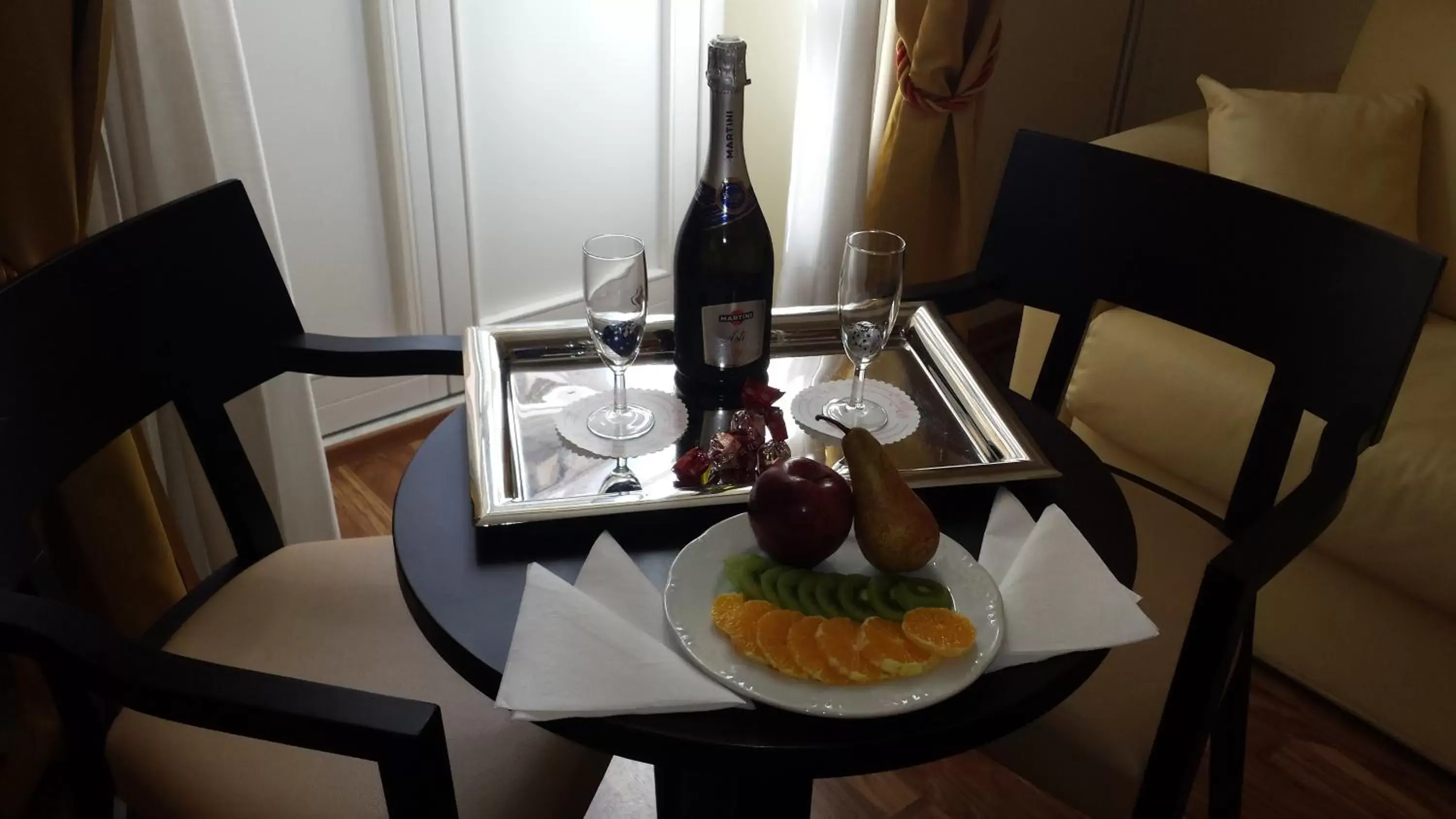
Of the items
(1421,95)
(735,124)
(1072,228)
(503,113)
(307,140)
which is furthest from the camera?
(503,113)

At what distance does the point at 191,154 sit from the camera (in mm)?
1426

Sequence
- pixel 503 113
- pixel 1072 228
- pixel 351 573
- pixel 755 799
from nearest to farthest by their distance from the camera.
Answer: pixel 755 799 < pixel 351 573 < pixel 1072 228 < pixel 503 113

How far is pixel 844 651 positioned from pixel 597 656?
17 cm

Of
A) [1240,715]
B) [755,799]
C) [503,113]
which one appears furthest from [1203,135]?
[755,799]

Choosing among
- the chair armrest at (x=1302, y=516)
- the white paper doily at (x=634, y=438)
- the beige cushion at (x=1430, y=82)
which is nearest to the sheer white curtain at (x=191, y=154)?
the white paper doily at (x=634, y=438)

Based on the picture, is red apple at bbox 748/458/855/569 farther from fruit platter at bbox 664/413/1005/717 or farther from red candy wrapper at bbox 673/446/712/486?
red candy wrapper at bbox 673/446/712/486

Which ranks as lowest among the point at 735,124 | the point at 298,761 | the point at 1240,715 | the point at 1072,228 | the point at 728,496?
the point at 1240,715

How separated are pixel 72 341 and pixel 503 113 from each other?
4.06 feet

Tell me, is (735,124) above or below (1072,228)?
above

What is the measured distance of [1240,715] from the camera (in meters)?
1.20

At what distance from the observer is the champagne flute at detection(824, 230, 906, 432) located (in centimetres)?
108

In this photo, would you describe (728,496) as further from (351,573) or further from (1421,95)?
(1421,95)

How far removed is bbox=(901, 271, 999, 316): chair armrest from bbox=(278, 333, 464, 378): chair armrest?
53 cm

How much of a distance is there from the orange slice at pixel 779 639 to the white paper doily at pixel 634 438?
0.90 feet
